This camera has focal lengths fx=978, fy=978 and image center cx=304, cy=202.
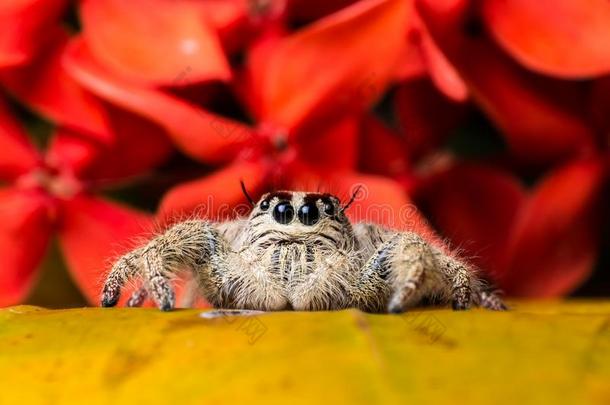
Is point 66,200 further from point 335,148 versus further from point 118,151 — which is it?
point 335,148

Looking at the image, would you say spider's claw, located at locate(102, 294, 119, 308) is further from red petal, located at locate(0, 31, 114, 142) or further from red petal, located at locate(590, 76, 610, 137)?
red petal, located at locate(590, 76, 610, 137)

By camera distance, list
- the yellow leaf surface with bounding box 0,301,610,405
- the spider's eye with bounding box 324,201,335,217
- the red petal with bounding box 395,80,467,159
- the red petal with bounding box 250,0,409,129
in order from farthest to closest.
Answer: the red petal with bounding box 395,80,467,159, the red petal with bounding box 250,0,409,129, the spider's eye with bounding box 324,201,335,217, the yellow leaf surface with bounding box 0,301,610,405

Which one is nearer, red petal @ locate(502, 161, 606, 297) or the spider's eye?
the spider's eye

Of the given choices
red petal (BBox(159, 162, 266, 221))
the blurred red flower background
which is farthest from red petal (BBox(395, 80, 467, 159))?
red petal (BBox(159, 162, 266, 221))

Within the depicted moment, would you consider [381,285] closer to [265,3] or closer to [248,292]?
[248,292]

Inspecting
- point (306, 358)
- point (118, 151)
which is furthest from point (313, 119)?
point (306, 358)

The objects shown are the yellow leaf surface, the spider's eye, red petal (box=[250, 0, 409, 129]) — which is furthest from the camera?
red petal (box=[250, 0, 409, 129])

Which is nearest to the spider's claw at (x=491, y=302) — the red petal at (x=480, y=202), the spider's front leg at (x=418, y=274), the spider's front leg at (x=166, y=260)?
the spider's front leg at (x=418, y=274)
